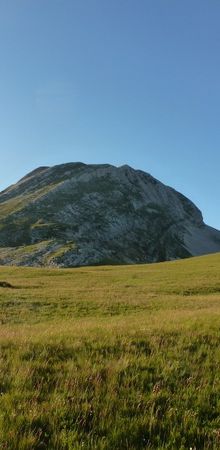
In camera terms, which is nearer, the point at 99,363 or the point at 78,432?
the point at 78,432

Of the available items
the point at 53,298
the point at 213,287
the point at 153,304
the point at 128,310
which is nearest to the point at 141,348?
the point at 128,310

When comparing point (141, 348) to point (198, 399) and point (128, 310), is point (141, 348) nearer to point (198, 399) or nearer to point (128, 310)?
point (198, 399)

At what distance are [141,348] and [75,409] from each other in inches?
150

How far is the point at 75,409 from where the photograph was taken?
280 inches

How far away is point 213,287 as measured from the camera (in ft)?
159

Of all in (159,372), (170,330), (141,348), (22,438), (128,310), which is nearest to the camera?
(22,438)

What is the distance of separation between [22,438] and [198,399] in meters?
3.44

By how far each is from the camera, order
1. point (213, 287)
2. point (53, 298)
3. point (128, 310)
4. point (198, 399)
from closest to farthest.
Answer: point (198, 399), point (128, 310), point (53, 298), point (213, 287)

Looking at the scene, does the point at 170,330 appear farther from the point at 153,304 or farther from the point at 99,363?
the point at 153,304

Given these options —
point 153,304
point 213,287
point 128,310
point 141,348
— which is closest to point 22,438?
point 141,348

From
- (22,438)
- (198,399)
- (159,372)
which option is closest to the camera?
(22,438)

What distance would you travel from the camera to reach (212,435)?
6773 millimetres

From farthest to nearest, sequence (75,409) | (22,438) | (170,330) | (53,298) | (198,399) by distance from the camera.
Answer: (53,298), (170,330), (198,399), (75,409), (22,438)

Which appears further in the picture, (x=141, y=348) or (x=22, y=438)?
(x=141, y=348)
